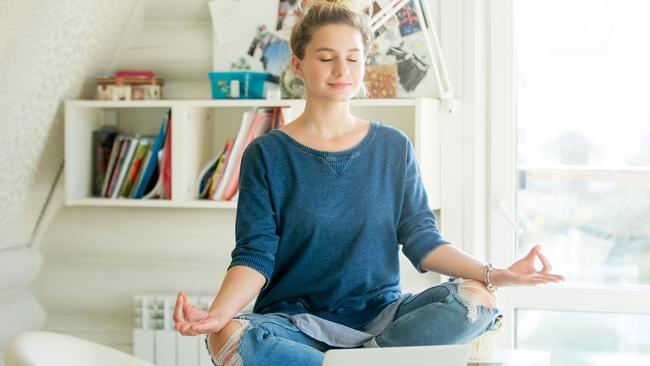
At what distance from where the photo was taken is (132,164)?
3.13 metres

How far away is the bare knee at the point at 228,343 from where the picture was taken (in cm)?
177

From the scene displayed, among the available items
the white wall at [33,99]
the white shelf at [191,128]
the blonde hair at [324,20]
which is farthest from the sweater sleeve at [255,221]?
the white wall at [33,99]

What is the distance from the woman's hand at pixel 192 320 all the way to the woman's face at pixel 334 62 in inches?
20.7

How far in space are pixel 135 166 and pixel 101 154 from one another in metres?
0.15

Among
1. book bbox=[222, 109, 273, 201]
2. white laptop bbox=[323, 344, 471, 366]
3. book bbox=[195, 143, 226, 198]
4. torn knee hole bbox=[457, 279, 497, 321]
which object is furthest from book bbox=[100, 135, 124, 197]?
Result: white laptop bbox=[323, 344, 471, 366]

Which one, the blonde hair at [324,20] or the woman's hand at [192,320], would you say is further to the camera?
the blonde hair at [324,20]

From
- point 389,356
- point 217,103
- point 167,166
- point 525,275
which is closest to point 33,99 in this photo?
point 167,166

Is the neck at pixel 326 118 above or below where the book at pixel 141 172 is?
above

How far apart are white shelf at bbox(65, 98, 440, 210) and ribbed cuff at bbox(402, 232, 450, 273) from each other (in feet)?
2.50

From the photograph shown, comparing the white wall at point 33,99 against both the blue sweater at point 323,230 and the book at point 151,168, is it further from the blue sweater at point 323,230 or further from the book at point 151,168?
the blue sweater at point 323,230

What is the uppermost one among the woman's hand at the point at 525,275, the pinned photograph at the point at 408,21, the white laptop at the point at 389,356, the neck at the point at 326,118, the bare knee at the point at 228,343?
the pinned photograph at the point at 408,21

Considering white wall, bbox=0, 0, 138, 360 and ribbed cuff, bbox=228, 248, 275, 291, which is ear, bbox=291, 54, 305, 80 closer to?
ribbed cuff, bbox=228, 248, 275, 291

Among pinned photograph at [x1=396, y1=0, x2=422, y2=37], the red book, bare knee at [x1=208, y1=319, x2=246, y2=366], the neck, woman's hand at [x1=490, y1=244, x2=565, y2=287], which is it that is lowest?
bare knee at [x1=208, y1=319, x2=246, y2=366]

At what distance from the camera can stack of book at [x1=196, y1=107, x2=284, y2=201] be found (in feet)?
9.63
